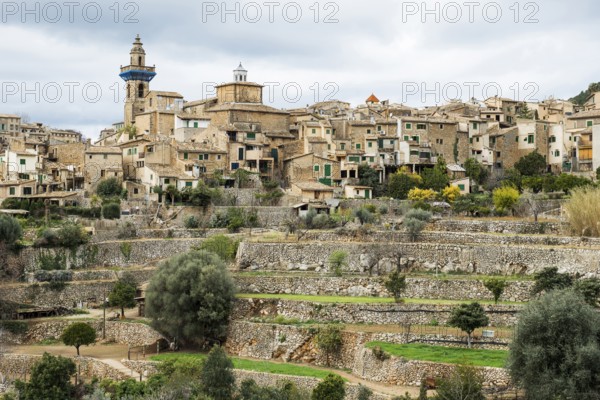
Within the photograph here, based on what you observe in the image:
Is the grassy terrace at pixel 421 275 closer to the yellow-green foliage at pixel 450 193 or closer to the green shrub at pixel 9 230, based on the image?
the green shrub at pixel 9 230

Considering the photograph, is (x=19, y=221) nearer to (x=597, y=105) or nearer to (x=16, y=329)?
(x=16, y=329)

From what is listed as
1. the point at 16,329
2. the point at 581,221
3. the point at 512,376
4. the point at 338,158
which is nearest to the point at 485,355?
the point at 512,376

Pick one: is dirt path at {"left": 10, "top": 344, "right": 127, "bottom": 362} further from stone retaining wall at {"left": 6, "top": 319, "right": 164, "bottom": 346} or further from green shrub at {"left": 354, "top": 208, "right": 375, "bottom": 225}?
green shrub at {"left": 354, "top": 208, "right": 375, "bottom": 225}

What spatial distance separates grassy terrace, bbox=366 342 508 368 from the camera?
121ft

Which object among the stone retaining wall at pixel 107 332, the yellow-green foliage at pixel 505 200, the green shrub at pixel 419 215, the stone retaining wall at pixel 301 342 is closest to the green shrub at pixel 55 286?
the stone retaining wall at pixel 107 332

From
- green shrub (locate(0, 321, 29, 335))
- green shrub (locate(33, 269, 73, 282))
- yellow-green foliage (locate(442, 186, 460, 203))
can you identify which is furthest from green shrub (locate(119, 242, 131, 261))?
yellow-green foliage (locate(442, 186, 460, 203))

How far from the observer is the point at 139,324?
47.9 metres

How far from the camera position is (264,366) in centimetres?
4131

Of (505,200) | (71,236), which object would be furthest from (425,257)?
(71,236)

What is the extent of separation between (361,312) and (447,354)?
249 inches

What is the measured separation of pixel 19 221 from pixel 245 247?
491 inches

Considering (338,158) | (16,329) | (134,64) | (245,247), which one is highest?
(134,64)

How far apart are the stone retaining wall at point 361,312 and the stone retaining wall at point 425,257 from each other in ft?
18.5

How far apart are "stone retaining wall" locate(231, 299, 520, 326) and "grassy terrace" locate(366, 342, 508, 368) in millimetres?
2997
